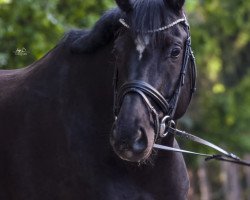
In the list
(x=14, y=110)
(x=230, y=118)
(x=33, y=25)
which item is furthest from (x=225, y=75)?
(x=14, y=110)

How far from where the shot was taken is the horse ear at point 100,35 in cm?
542

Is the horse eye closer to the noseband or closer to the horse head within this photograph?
the horse head

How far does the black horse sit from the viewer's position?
4965 millimetres

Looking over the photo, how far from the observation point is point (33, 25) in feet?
35.7

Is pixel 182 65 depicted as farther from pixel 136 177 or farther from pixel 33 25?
pixel 33 25

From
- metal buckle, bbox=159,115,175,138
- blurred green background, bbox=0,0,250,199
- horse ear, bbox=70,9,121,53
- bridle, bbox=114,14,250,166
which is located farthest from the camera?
blurred green background, bbox=0,0,250,199

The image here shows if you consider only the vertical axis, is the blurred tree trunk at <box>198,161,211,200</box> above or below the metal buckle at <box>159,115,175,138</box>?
above

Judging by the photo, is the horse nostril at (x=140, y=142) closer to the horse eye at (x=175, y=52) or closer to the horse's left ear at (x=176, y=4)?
the horse eye at (x=175, y=52)

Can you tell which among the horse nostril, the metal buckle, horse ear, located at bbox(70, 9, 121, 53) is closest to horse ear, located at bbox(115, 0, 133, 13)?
horse ear, located at bbox(70, 9, 121, 53)

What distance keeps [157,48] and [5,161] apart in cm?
139

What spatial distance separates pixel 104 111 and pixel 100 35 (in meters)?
0.48

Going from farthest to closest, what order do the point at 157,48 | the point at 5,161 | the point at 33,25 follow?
the point at 33,25
the point at 5,161
the point at 157,48

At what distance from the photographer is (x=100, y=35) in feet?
18.0

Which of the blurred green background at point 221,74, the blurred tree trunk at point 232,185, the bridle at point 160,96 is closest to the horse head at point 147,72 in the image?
the bridle at point 160,96
